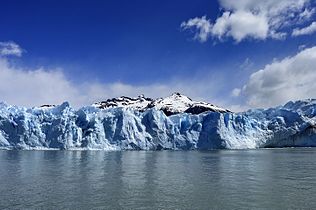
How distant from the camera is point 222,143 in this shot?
212 ft

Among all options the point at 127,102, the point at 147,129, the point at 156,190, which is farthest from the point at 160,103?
the point at 156,190

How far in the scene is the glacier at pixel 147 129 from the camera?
5647 cm

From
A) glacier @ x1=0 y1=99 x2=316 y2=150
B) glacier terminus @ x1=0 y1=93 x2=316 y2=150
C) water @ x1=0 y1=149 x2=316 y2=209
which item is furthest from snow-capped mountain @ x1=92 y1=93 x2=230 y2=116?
water @ x1=0 y1=149 x2=316 y2=209

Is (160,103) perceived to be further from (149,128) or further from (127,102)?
(149,128)

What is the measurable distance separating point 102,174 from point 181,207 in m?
10.9

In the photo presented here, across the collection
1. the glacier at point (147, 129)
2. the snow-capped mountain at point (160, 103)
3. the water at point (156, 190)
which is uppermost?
the snow-capped mountain at point (160, 103)

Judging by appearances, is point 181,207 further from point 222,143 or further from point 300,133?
point 300,133

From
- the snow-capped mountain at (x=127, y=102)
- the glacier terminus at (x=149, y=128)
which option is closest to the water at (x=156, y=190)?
the glacier terminus at (x=149, y=128)

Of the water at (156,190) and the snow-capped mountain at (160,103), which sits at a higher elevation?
the snow-capped mountain at (160,103)

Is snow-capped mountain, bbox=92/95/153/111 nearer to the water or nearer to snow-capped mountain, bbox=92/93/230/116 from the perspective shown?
snow-capped mountain, bbox=92/93/230/116

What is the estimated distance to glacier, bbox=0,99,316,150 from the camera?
185 ft

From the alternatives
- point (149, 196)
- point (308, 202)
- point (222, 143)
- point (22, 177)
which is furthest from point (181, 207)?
point (222, 143)

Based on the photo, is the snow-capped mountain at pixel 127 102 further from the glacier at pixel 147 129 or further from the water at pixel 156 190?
the water at pixel 156 190

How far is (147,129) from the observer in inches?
2479
